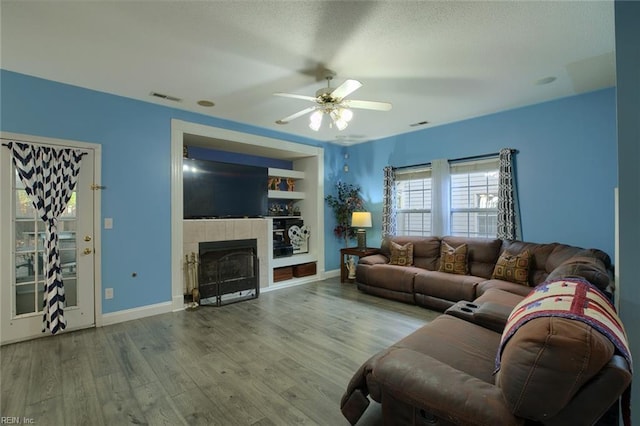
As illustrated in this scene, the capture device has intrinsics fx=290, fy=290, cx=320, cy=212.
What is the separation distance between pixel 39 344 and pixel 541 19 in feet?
17.1

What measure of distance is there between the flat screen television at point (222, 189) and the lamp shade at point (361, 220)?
1664mm

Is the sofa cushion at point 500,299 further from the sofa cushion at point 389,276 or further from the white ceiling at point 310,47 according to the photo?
the white ceiling at point 310,47

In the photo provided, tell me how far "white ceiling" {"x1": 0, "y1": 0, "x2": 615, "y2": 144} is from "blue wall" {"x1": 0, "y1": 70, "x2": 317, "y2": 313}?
184 mm

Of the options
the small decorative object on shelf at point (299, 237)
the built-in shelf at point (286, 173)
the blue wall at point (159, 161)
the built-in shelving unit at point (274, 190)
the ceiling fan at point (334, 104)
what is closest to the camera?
the ceiling fan at point (334, 104)

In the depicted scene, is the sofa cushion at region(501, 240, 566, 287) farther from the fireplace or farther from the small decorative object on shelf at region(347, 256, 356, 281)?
the fireplace

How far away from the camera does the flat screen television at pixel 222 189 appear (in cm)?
419

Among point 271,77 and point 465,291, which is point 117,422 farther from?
point 465,291

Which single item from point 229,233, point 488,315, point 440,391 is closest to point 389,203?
point 229,233

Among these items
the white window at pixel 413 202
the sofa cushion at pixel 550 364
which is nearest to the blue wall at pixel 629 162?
the sofa cushion at pixel 550 364

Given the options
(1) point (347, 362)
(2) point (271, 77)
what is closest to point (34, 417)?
(1) point (347, 362)

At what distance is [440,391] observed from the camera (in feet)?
3.90

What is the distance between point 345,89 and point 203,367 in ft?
8.81

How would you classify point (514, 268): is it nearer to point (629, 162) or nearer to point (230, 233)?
point (629, 162)

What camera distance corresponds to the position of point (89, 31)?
2.26 m
